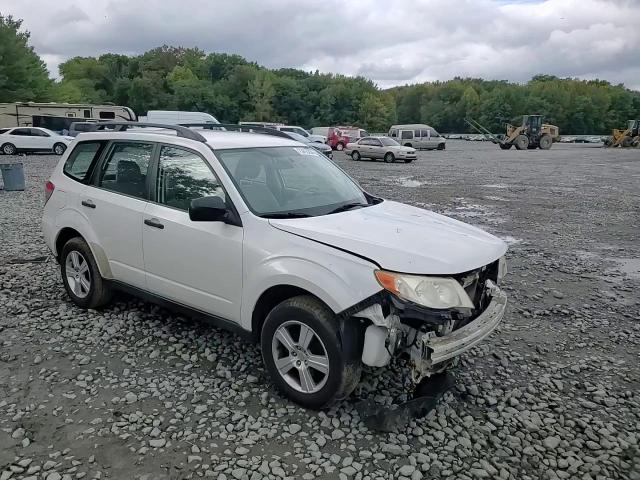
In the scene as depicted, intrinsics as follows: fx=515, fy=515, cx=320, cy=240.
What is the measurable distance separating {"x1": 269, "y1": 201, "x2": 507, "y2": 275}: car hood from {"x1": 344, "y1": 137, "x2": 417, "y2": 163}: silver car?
2590cm

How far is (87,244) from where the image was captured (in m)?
5.00

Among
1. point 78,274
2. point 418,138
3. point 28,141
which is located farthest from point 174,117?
point 78,274

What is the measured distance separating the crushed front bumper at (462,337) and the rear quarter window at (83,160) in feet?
12.3

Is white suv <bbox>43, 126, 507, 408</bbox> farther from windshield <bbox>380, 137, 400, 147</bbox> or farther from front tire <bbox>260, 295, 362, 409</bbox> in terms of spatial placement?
windshield <bbox>380, 137, 400, 147</bbox>

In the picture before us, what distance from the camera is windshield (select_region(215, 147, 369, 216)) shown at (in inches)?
156

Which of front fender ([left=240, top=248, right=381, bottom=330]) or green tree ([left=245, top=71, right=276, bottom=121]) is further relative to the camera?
green tree ([left=245, top=71, right=276, bottom=121])

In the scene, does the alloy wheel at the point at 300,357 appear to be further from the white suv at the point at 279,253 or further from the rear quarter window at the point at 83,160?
the rear quarter window at the point at 83,160

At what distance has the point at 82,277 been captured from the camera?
16.9ft

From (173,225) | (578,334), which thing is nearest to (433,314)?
(173,225)

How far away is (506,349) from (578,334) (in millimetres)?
934

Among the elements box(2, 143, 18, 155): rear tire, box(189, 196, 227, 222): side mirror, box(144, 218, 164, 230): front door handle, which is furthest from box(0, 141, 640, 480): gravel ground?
box(2, 143, 18, 155): rear tire

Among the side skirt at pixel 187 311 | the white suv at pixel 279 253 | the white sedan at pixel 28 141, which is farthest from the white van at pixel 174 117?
the side skirt at pixel 187 311

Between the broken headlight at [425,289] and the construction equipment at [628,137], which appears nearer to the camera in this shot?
the broken headlight at [425,289]

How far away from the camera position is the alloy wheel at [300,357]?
3402 millimetres
